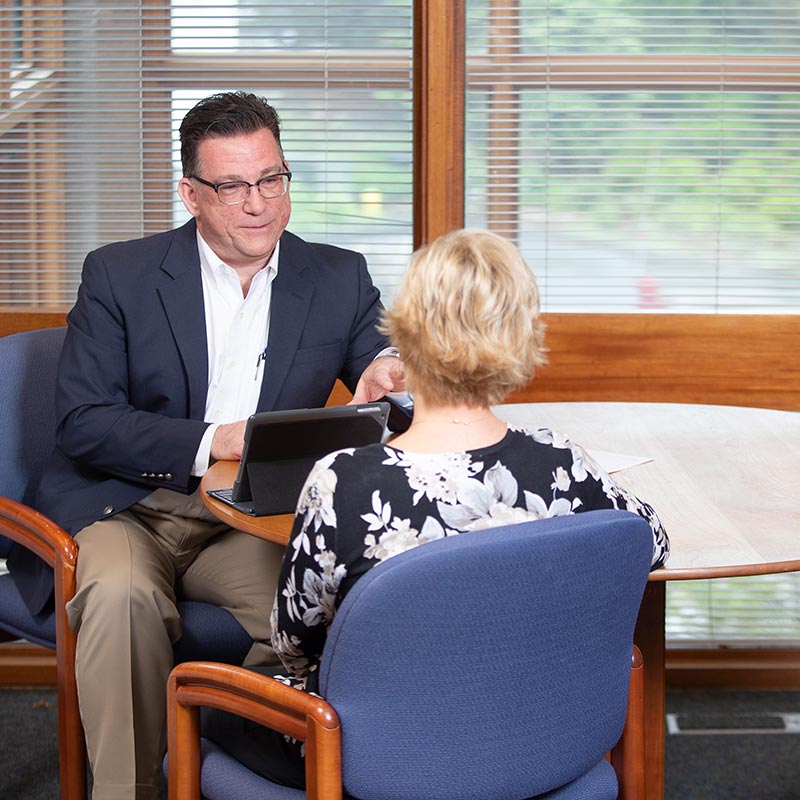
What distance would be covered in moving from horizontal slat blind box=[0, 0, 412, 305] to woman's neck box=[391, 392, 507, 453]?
1.76 metres

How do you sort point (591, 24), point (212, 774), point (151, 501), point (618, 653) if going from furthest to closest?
point (591, 24) → point (151, 501) → point (212, 774) → point (618, 653)

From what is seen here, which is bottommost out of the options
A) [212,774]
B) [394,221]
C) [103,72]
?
[212,774]

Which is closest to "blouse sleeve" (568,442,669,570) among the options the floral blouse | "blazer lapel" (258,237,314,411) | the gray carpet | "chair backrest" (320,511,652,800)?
the floral blouse

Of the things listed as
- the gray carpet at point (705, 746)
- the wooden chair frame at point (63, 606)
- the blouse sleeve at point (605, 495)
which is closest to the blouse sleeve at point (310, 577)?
the blouse sleeve at point (605, 495)

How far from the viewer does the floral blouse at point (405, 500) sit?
128 centimetres

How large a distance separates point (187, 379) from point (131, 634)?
0.55 metres

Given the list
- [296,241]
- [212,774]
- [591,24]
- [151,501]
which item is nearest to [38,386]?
[151,501]

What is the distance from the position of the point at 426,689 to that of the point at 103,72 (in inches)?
90.2

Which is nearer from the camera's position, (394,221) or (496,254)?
(496,254)

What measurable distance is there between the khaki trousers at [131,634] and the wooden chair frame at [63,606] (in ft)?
0.11

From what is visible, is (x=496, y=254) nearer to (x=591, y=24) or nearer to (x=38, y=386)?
(x=38, y=386)

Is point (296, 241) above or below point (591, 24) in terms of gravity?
below

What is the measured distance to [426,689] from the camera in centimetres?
123

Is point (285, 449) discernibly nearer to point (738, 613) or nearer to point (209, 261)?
point (209, 261)
